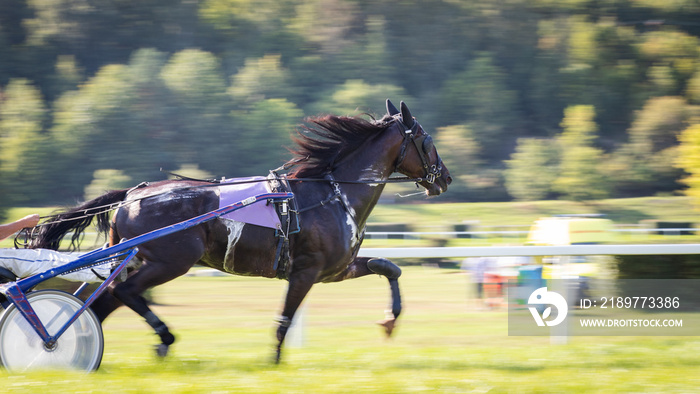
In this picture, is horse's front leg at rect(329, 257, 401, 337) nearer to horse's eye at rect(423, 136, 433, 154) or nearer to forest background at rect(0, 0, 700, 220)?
horse's eye at rect(423, 136, 433, 154)

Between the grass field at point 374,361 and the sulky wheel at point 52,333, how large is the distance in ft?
0.40

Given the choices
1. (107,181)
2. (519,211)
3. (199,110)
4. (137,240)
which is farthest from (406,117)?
(199,110)

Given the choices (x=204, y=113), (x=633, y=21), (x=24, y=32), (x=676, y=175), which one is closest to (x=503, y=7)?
(x=633, y=21)

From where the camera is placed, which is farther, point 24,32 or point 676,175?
point 24,32

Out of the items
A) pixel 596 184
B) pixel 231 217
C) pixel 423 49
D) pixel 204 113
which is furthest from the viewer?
pixel 423 49

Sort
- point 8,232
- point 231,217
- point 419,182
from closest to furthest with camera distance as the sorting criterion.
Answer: point 8,232 → point 231,217 → point 419,182

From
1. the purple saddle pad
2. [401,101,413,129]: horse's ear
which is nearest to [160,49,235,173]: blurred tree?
[401,101,413,129]: horse's ear

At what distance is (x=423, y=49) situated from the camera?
213ft

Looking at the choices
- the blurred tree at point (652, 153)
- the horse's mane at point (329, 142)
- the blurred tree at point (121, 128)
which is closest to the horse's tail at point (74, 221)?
the horse's mane at point (329, 142)

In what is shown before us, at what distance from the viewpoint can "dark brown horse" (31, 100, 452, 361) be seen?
5.58 m

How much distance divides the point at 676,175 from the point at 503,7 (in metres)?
22.7

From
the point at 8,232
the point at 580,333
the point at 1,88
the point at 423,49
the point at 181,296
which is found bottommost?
the point at 1,88

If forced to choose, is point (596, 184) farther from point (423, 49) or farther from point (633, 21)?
point (633, 21)

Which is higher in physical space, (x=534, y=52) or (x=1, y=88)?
(x=534, y=52)
